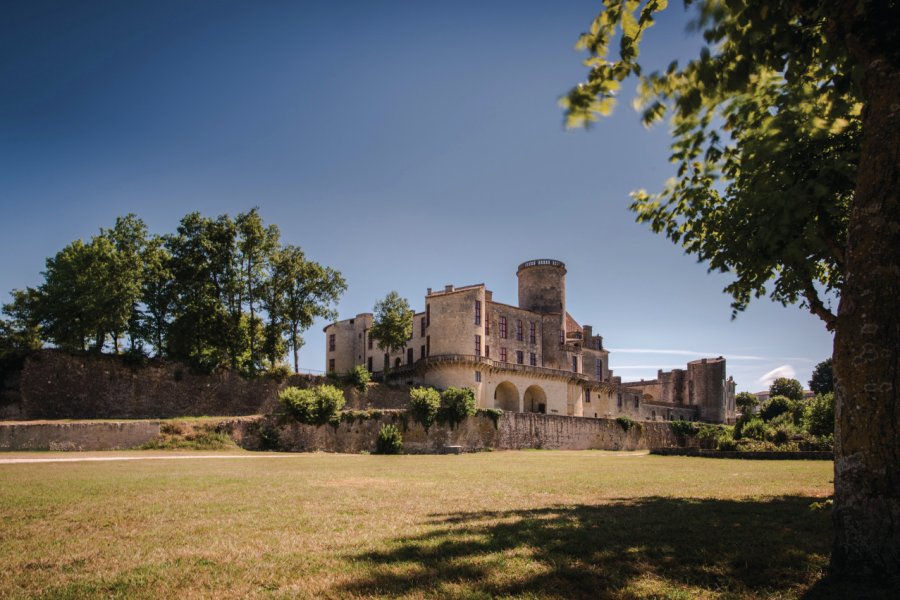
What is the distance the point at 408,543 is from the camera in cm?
571

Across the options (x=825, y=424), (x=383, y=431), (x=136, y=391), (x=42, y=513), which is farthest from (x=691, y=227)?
(x=136, y=391)

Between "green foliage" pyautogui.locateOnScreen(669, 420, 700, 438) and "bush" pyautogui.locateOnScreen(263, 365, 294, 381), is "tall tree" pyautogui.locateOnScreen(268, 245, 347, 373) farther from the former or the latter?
"green foliage" pyautogui.locateOnScreen(669, 420, 700, 438)

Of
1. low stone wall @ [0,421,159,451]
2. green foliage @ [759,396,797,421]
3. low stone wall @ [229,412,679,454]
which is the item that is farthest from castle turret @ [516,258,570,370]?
green foliage @ [759,396,797,421]

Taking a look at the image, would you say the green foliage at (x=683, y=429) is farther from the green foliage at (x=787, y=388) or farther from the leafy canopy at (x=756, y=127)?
the leafy canopy at (x=756, y=127)

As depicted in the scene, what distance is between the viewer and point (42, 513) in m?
7.77

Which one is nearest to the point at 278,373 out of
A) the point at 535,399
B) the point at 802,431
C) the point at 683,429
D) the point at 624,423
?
the point at 535,399

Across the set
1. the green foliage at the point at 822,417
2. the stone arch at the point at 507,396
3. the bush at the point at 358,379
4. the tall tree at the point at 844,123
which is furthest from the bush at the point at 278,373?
the tall tree at the point at 844,123

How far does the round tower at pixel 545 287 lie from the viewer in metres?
58.6

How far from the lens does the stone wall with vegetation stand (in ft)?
108

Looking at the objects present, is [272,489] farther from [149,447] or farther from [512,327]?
[512,327]

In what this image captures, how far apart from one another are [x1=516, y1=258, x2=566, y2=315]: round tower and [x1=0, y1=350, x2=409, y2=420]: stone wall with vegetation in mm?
25994

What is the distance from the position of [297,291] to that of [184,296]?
8097 mm

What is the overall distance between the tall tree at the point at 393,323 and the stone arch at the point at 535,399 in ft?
48.7

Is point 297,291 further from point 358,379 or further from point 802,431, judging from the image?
point 802,431
